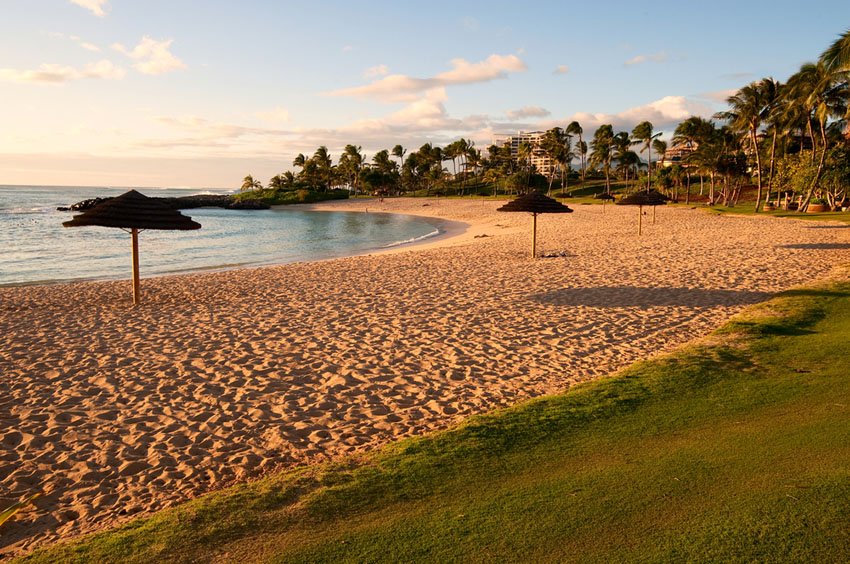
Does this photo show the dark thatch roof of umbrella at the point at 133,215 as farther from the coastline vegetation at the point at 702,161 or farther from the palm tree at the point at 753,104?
the palm tree at the point at 753,104

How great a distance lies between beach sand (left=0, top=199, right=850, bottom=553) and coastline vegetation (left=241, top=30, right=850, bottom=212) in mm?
12380

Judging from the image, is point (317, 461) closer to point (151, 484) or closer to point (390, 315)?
point (151, 484)

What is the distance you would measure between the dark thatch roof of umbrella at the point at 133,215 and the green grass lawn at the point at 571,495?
9.29 m

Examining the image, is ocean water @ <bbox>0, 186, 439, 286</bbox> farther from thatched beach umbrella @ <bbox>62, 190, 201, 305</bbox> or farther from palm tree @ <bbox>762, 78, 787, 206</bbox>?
palm tree @ <bbox>762, 78, 787, 206</bbox>

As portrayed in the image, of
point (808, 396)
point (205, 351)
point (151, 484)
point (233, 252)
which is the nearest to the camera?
point (151, 484)

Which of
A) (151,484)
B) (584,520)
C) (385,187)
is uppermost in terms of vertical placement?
(385,187)

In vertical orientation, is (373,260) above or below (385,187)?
below

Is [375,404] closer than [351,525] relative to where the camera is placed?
No

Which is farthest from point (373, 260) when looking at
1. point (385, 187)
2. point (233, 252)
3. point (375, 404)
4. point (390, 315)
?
point (385, 187)

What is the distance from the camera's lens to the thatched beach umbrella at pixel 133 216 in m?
12.0

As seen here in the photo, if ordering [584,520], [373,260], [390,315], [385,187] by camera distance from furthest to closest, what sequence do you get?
[385,187]
[373,260]
[390,315]
[584,520]

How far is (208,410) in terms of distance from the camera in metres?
6.37

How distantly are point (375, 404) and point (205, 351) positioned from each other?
3593mm

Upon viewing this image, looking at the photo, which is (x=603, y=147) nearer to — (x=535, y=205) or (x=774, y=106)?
(x=774, y=106)
